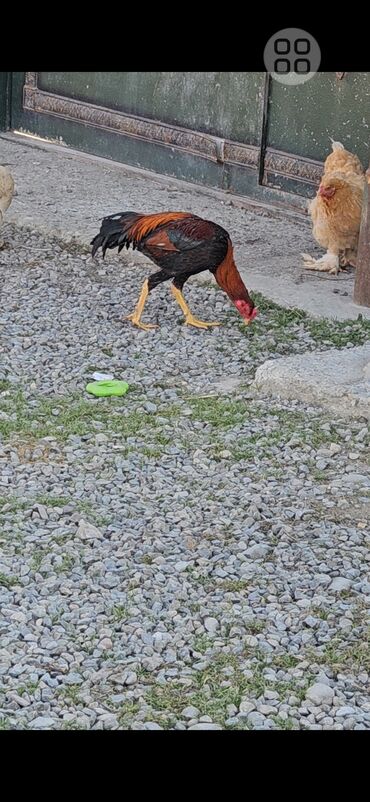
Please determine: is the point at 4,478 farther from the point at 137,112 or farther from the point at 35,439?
the point at 137,112

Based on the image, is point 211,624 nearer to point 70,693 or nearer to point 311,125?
point 70,693

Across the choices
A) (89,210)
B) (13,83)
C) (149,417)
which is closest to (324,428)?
(149,417)

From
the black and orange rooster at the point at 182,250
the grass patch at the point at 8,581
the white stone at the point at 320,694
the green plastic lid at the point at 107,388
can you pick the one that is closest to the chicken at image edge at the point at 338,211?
the black and orange rooster at the point at 182,250

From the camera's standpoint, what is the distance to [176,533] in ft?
13.7

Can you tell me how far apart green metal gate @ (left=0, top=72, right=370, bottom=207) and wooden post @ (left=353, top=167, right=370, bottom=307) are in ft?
4.27

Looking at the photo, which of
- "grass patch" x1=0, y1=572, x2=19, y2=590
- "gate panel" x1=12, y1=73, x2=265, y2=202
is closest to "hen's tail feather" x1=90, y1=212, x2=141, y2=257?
"gate panel" x1=12, y1=73, x2=265, y2=202

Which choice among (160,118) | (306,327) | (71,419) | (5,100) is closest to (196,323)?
(306,327)

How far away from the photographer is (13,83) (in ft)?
32.8

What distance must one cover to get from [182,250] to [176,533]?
2244 mm

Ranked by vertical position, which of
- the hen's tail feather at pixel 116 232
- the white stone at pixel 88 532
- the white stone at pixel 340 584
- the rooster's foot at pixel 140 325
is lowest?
the rooster's foot at pixel 140 325

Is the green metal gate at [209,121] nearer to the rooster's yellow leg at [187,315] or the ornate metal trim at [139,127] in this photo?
the ornate metal trim at [139,127]

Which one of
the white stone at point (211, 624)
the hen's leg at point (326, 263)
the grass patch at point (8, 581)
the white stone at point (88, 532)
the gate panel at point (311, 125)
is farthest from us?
the gate panel at point (311, 125)

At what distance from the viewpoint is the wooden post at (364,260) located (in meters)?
6.35

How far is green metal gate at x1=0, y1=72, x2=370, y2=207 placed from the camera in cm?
789
